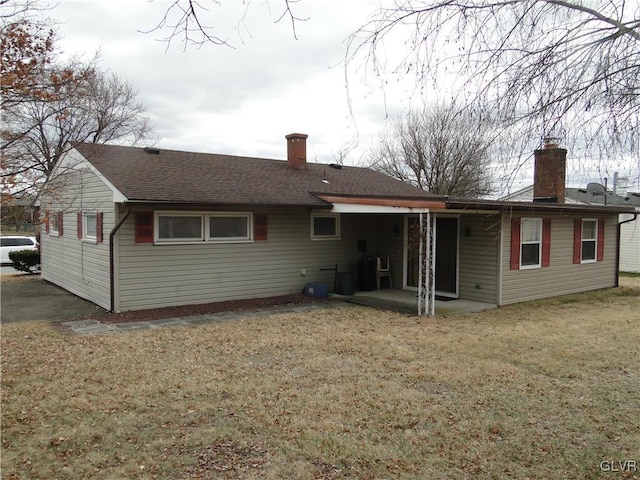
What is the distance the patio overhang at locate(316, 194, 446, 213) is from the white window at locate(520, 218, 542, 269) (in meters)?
3.35

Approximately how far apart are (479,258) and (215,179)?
21.8ft

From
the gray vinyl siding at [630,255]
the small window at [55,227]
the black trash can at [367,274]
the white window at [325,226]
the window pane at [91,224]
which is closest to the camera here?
the window pane at [91,224]

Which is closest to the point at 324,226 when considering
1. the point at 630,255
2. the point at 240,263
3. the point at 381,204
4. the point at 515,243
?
the point at 240,263

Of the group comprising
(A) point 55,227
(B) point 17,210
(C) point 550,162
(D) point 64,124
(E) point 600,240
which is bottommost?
(E) point 600,240

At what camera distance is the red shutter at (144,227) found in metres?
9.80

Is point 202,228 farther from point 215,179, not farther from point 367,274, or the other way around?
point 367,274

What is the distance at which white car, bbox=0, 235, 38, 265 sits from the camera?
65.7 feet

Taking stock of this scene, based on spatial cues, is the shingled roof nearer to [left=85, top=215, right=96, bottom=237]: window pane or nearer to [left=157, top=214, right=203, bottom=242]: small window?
[left=157, top=214, right=203, bottom=242]: small window

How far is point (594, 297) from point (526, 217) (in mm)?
3435

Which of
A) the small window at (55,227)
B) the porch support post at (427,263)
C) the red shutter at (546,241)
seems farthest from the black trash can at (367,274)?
the small window at (55,227)

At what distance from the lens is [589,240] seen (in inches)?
560

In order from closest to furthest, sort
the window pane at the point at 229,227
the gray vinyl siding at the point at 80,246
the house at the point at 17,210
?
the house at the point at 17,210, the gray vinyl siding at the point at 80,246, the window pane at the point at 229,227

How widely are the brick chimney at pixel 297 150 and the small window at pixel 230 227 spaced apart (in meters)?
4.19

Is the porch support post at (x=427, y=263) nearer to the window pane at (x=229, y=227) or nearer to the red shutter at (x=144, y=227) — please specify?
the window pane at (x=229, y=227)
